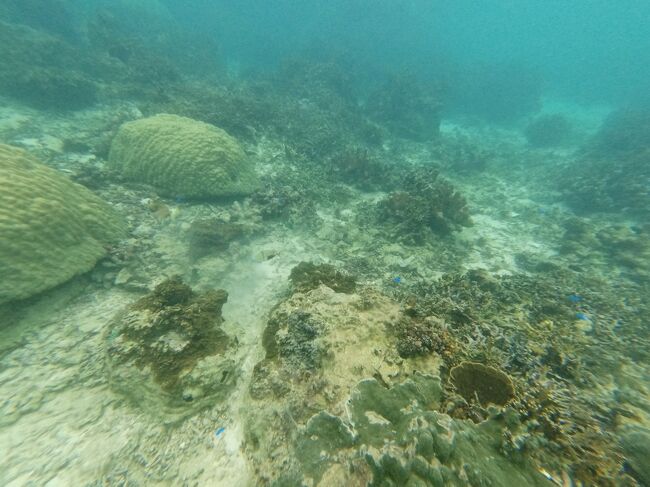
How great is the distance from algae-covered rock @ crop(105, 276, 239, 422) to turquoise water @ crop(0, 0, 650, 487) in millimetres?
20

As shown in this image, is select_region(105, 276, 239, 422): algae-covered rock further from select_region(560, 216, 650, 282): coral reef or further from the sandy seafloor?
select_region(560, 216, 650, 282): coral reef

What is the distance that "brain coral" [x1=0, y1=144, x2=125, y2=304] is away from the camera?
3.47 metres

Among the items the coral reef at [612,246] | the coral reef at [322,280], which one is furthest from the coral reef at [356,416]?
the coral reef at [612,246]

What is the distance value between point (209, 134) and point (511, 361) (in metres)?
7.32

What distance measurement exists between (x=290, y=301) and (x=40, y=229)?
11.4ft

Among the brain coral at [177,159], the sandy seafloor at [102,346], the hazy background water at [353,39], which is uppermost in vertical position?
the hazy background water at [353,39]

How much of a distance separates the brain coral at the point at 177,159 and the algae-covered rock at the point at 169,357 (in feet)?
12.1

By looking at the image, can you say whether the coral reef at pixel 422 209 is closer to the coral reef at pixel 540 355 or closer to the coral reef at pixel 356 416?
the coral reef at pixel 540 355

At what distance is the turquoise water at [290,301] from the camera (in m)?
2.19

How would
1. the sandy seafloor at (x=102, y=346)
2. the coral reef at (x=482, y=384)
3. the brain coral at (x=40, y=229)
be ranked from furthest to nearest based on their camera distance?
the brain coral at (x=40, y=229) → the sandy seafloor at (x=102, y=346) → the coral reef at (x=482, y=384)

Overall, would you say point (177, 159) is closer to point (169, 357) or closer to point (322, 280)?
point (322, 280)

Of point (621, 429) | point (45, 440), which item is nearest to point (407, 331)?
point (621, 429)

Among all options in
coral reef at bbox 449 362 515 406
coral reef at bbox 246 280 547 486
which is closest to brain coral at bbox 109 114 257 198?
coral reef at bbox 246 280 547 486

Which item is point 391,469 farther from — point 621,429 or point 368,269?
point 368,269
